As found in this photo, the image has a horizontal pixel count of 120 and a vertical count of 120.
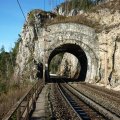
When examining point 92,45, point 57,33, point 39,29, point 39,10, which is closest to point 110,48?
point 92,45

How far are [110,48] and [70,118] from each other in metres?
27.9

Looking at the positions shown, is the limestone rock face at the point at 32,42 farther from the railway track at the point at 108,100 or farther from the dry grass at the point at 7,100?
the dry grass at the point at 7,100

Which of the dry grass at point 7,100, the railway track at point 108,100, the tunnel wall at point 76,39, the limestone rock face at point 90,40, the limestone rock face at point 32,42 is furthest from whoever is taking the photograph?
the limestone rock face at point 32,42

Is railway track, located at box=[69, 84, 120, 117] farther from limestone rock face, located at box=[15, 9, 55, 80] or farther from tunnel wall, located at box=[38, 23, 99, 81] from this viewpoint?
limestone rock face, located at box=[15, 9, 55, 80]

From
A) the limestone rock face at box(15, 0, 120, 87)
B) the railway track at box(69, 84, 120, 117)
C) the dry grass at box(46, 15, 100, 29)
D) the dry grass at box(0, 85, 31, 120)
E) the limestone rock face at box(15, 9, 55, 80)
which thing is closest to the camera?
the dry grass at box(0, 85, 31, 120)

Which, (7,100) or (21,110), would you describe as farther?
(7,100)

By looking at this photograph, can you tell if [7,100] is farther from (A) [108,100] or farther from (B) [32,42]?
(B) [32,42]

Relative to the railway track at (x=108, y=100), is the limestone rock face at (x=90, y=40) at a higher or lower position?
higher

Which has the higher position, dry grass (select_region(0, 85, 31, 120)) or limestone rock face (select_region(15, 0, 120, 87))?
limestone rock face (select_region(15, 0, 120, 87))

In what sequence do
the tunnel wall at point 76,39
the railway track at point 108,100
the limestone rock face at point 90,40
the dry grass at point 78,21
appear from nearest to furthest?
the railway track at point 108,100 → the limestone rock face at point 90,40 → the tunnel wall at point 76,39 → the dry grass at point 78,21

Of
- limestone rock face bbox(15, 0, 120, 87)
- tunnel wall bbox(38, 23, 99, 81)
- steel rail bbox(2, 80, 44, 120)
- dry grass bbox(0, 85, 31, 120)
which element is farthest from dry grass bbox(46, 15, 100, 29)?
steel rail bbox(2, 80, 44, 120)

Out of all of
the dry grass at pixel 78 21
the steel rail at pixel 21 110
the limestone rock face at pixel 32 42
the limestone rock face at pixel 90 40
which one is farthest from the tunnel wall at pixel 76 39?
the steel rail at pixel 21 110

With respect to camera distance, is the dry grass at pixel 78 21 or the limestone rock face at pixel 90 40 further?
the dry grass at pixel 78 21

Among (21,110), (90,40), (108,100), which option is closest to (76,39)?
(90,40)
